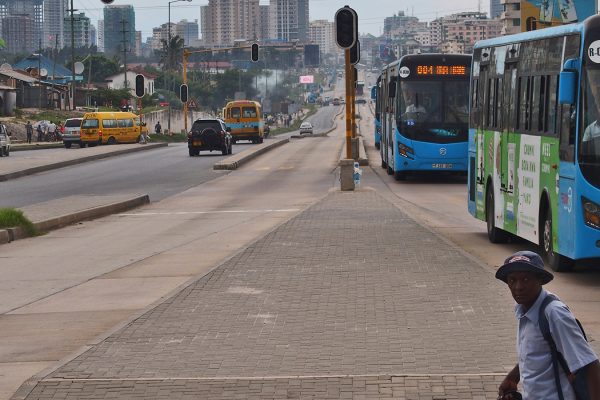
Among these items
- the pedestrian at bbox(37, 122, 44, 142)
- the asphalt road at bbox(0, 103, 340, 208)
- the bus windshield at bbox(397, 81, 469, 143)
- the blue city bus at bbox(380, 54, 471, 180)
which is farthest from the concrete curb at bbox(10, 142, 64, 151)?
the bus windshield at bbox(397, 81, 469, 143)

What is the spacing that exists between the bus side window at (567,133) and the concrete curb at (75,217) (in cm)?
1071

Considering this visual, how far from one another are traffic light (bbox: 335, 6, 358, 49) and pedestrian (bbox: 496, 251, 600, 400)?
23.4m

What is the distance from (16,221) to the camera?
23.4 m

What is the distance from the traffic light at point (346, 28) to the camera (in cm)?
2906

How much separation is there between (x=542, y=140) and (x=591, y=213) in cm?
206

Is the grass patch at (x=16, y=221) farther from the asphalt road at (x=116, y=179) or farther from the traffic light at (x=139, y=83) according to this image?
the traffic light at (x=139, y=83)

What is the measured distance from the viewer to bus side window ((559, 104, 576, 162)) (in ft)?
48.8

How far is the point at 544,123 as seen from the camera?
16312 mm

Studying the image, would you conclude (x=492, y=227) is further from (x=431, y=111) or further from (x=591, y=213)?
(x=431, y=111)

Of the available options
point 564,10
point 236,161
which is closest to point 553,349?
point 236,161

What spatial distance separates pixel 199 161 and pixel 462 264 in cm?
3875

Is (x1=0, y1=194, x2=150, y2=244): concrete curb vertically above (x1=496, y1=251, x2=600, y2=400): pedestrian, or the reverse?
(x1=496, y1=251, x2=600, y2=400): pedestrian

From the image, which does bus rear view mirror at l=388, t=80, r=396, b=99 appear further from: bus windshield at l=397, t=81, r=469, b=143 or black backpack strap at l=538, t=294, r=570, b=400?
black backpack strap at l=538, t=294, r=570, b=400

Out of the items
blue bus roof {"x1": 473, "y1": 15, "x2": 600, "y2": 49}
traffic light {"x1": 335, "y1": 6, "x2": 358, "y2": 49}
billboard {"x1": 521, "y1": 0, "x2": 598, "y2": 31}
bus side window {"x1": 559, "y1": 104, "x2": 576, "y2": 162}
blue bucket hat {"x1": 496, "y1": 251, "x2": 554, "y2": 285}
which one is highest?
billboard {"x1": 521, "y1": 0, "x2": 598, "y2": 31}
